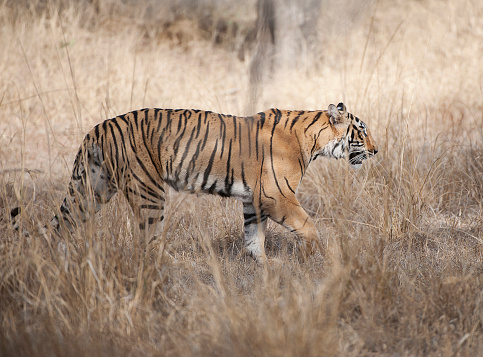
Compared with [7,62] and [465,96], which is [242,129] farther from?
[7,62]

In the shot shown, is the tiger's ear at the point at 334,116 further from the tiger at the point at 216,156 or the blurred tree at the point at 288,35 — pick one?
the blurred tree at the point at 288,35

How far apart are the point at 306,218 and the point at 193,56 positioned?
23.7 ft

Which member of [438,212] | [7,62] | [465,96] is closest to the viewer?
[438,212]

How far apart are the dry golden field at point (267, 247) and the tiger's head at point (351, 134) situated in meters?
0.32

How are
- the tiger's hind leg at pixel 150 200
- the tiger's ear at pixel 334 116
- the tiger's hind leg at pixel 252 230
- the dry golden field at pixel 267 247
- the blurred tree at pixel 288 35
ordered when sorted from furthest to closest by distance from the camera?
the blurred tree at pixel 288 35, the tiger's hind leg at pixel 252 230, the tiger's ear at pixel 334 116, the tiger's hind leg at pixel 150 200, the dry golden field at pixel 267 247

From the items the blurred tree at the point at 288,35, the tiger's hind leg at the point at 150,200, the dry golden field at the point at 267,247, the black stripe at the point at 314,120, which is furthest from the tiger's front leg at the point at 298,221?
the blurred tree at the point at 288,35

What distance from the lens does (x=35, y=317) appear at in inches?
111

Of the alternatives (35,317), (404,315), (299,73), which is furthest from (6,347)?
(299,73)

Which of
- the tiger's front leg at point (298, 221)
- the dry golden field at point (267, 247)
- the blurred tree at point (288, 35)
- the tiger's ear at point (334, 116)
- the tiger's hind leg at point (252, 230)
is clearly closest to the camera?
the dry golden field at point (267, 247)

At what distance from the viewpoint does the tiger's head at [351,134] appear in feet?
13.6

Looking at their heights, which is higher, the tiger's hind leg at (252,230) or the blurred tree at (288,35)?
the blurred tree at (288,35)

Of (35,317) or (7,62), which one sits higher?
(7,62)

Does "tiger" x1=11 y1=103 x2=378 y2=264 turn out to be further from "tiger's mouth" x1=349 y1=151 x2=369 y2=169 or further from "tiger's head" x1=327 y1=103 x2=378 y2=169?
"tiger's mouth" x1=349 y1=151 x2=369 y2=169

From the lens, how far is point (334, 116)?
411 cm
